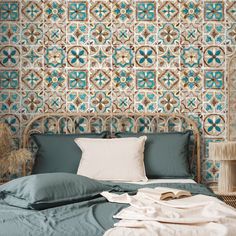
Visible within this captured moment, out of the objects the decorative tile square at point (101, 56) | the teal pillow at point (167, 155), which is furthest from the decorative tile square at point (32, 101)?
the teal pillow at point (167, 155)

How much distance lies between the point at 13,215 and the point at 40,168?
64.1 inches

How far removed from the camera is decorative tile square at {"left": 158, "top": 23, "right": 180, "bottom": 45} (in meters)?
4.61

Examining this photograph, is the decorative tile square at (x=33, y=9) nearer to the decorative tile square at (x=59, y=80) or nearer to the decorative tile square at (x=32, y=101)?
the decorative tile square at (x=59, y=80)

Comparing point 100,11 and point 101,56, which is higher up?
point 100,11

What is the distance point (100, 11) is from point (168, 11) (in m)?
0.61

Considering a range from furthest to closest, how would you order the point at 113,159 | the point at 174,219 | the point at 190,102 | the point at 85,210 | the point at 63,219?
the point at 190,102, the point at 113,159, the point at 85,210, the point at 63,219, the point at 174,219

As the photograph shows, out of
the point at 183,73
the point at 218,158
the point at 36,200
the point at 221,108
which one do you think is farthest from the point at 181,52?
the point at 36,200

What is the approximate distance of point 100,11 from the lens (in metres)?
4.61

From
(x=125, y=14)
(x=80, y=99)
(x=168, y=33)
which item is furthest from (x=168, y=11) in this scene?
(x=80, y=99)

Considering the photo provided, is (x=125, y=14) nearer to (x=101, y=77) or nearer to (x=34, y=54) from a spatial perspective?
(x=101, y=77)

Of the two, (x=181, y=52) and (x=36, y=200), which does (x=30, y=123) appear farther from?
(x=36, y=200)

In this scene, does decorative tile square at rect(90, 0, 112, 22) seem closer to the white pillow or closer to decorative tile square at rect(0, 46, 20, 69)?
decorative tile square at rect(0, 46, 20, 69)

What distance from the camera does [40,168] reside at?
4266mm

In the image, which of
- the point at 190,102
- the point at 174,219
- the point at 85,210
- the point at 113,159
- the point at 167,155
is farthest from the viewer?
the point at 190,102
